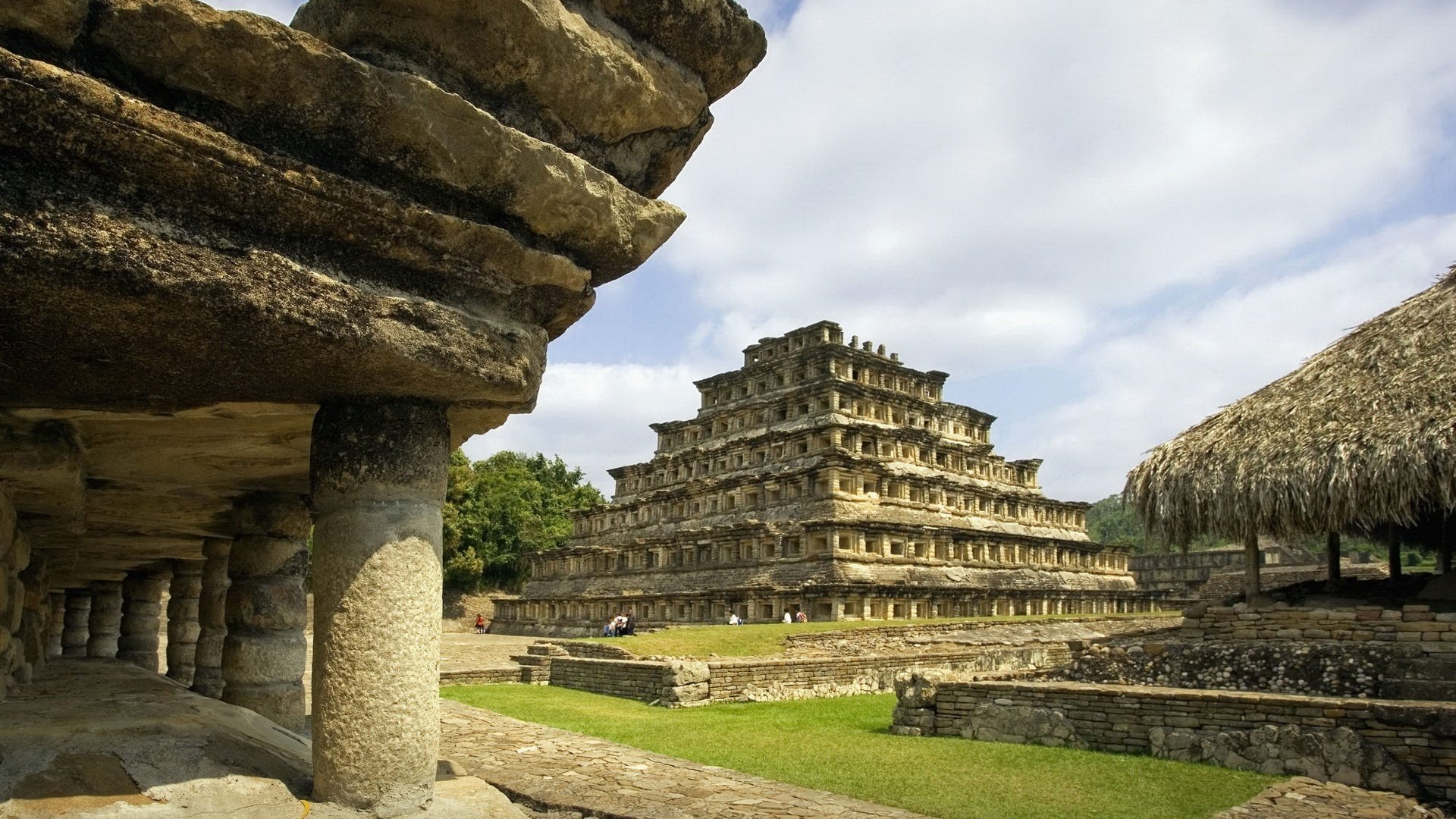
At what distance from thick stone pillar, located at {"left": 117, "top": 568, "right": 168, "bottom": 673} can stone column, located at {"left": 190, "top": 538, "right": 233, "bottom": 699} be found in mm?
3816

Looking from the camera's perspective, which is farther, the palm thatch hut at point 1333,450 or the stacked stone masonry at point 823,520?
the stacked stone masonry at point 823,520

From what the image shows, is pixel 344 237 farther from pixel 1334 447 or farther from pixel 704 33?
pixel 1334 447

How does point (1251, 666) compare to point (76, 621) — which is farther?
point (76, 621)

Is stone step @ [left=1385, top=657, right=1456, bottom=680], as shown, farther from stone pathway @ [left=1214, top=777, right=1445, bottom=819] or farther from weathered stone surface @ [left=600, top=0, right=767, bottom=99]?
weathered stone surface @ [left=600, top=0, right=767, bottom=99]

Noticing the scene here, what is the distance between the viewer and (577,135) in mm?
3672

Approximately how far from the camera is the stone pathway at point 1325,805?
22.7 feet

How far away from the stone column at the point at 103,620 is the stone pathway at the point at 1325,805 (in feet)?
44.4

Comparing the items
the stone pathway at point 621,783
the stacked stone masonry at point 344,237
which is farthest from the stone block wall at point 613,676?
the stacked stone masonry at point 344,237

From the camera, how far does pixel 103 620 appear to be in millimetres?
13094

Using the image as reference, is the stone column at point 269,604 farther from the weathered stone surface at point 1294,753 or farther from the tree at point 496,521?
the tree at point 496,521

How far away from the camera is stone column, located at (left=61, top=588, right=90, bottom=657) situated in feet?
45.5

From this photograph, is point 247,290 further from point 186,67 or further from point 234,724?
point 234,724

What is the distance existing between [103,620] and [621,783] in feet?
32.4

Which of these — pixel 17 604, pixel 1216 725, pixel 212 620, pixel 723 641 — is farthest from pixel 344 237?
pixel 723 641
